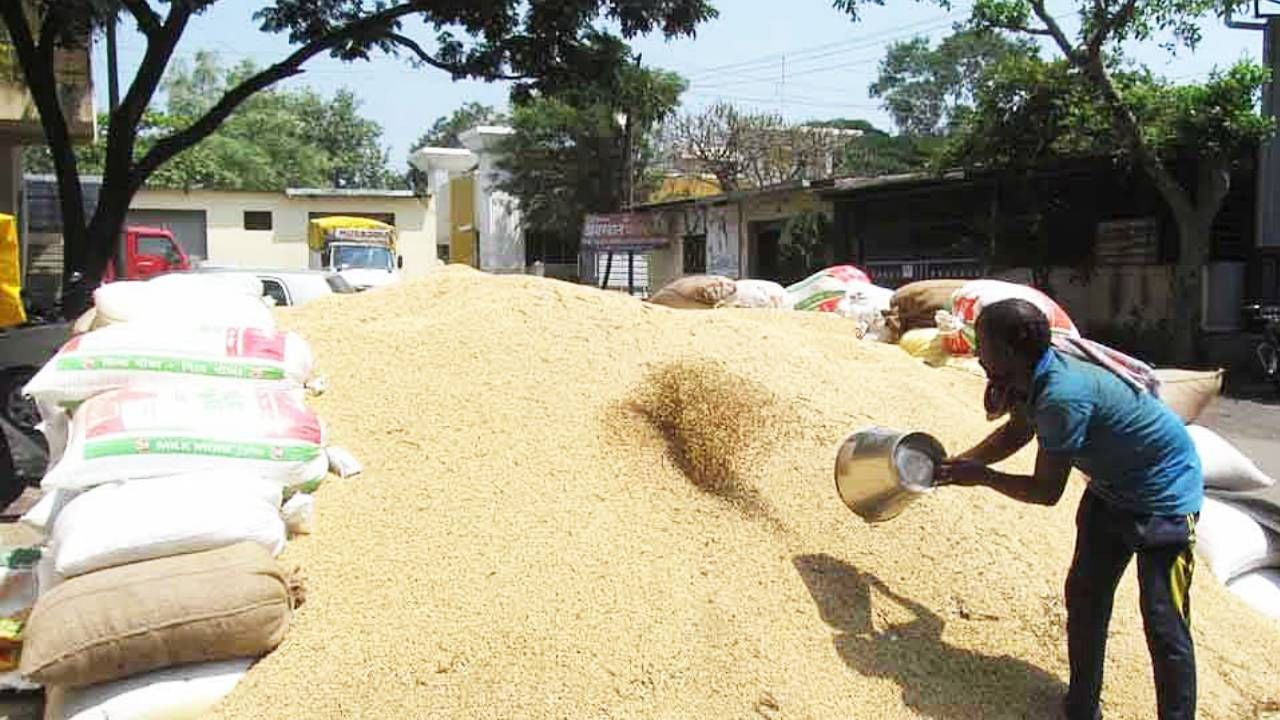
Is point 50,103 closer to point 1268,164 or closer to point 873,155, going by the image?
point 1268,164

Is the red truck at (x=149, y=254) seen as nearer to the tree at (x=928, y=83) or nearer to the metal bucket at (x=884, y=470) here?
the metal bucket at (x=884, y=470)

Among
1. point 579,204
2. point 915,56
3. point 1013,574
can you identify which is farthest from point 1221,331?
point 915,56

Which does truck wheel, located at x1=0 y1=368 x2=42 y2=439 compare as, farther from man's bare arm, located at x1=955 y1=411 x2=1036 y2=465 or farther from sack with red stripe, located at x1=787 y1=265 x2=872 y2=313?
man's bare arm, located at x1=955 y1=411 x2=1036 y2=465

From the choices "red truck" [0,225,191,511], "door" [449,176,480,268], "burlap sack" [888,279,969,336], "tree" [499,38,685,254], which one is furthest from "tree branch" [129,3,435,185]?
"door" [449,176,480,268]

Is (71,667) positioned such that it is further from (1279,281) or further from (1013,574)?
(1279,281)

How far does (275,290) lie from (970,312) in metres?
6.28

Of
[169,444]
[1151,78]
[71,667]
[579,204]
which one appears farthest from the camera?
[579,204]

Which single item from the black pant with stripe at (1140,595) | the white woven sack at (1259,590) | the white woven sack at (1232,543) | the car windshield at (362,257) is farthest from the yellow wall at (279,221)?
the black pant with stripe at (1140,595)

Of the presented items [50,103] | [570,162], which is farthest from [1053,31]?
[570,162]

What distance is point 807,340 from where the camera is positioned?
15.6 feet

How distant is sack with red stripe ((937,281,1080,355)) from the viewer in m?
4.80

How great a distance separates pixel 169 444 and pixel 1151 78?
11.4 metres

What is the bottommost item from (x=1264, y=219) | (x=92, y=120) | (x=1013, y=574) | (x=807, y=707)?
(x=807, y=707)

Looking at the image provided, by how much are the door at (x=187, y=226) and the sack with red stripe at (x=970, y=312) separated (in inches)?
1065
